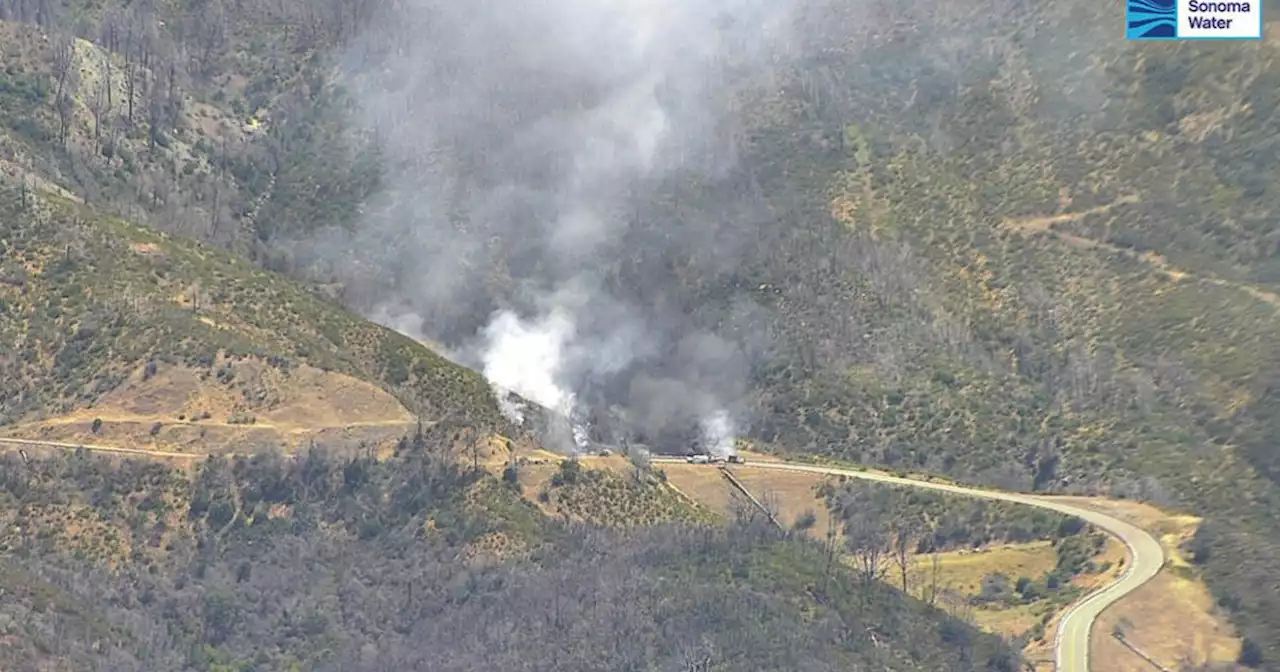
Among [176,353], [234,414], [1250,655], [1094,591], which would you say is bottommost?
[1250,655]

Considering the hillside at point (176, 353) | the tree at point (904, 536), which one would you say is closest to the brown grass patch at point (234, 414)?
the hillside at point (176, 353)

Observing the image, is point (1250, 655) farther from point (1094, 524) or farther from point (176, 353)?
point (176, 353)

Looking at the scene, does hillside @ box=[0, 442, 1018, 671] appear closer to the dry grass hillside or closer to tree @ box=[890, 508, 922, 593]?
the dry grass hillside

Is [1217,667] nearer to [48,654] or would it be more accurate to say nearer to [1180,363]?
[1180,363]

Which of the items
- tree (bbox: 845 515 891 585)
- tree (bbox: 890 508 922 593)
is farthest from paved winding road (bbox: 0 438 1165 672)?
tree (bbox: 845 515 891 585)

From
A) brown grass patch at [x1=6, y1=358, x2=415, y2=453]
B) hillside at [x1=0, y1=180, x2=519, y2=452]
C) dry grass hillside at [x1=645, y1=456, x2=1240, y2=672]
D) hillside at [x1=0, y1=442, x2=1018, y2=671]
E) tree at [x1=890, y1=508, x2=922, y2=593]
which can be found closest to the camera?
hillside at [x1=0, y1=442, x2=1018, y2=671]

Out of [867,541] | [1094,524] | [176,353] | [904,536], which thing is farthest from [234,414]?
[1094,524]

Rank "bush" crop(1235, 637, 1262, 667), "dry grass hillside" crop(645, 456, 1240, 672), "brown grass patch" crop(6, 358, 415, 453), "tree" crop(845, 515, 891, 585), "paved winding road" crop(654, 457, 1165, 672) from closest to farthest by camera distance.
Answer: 1. "bush" crop(1235, 637, 1262, 667)
2. "paved winding road" crop(654, 457, 1165, 672)
3. "dry grass hillside" crop(645, 456, 1240, 672)
4. "brown grass patch" crop(6, 358, 415, 453)
5. "tree" crop(845, 515, 891, 585)

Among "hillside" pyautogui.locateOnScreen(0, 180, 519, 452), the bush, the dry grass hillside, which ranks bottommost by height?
the bush
